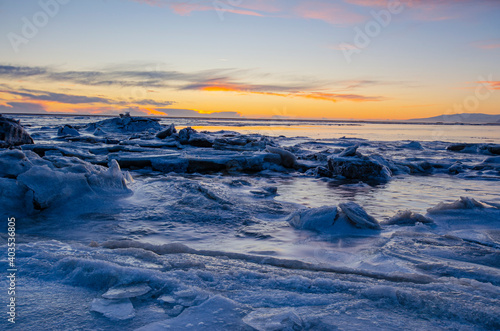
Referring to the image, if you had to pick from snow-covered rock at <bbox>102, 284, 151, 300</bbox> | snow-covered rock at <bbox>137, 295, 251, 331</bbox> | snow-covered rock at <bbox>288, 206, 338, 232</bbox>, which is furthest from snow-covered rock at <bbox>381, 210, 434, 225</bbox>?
snow-covered rock at <bbox>102, 284, 151, 300</bbox>

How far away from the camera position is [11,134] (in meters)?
9.57

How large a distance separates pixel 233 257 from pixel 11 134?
10.0 meters

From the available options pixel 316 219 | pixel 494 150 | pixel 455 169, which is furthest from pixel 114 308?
pixel 494 150

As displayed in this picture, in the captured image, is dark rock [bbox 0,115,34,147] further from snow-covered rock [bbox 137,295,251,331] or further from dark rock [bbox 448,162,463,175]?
dark rock [bbox 448,162,463,175]

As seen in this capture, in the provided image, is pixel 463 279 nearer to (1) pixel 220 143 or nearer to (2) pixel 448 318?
(2) pixel 448 318

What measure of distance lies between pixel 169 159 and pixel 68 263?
573 centimetres

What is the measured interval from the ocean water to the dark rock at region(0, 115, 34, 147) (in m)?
6.33

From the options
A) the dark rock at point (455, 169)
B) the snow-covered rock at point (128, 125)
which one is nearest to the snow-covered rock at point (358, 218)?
the dark rock at point (455, 169)

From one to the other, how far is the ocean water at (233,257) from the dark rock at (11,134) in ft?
20.8

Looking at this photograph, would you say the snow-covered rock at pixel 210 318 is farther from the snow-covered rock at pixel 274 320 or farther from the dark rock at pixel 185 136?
the dark rock at pixel 185 136

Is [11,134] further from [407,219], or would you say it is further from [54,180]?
[407,219]

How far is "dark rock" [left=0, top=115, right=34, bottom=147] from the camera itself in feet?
30.7

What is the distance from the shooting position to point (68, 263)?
2061mm

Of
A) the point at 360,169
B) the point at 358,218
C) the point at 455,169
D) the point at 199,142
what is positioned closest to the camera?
the point at 358,218
